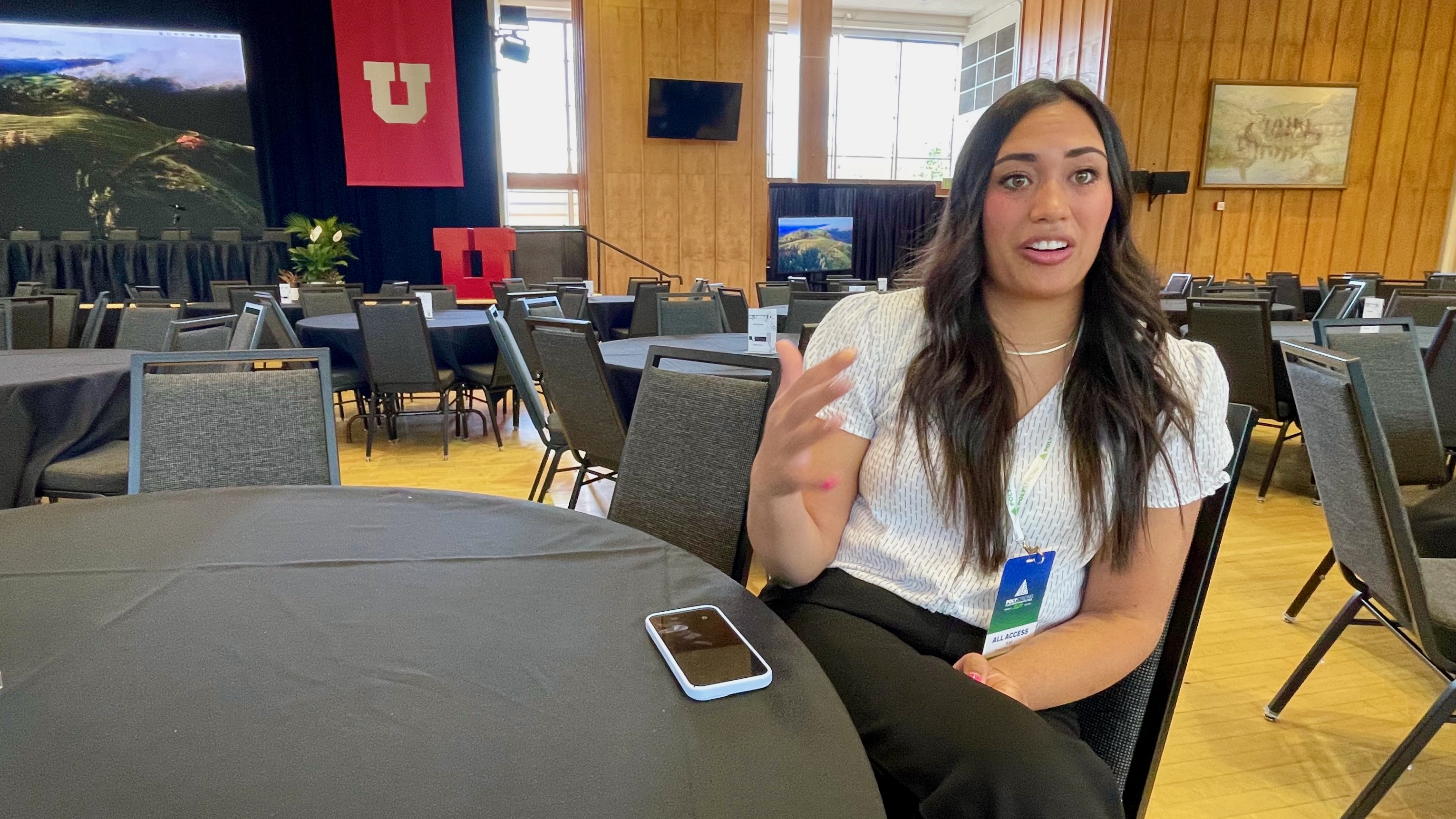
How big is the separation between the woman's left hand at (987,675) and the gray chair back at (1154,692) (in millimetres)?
215

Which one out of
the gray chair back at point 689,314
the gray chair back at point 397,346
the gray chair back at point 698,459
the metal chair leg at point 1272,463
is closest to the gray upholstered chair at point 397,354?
the gray chair back at point 397,346

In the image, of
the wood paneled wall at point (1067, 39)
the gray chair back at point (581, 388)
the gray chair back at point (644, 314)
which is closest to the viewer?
the gray chair back at point (581, 388)

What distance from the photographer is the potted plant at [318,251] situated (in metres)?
8.30

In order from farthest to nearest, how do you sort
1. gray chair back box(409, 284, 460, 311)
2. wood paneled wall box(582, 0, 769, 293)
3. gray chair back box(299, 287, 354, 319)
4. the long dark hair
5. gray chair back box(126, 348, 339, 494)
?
1. wood paneled wall box(582, 0, 769, 293)
2. gray chair back box(409, 284, 460, 311)
3. gray chair back box(299, 287, 354, 319)
4. gray chair back box(126, 348, 339, 494)
5. the long dark hair

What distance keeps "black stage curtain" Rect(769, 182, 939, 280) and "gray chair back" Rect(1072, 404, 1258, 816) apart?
10.5m

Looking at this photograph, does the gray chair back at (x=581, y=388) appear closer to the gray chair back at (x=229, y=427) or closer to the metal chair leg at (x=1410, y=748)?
the gray chair back at (x=229, y=427)

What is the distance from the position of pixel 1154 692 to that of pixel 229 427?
179cm

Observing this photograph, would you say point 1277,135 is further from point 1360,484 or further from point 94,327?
point 94,327

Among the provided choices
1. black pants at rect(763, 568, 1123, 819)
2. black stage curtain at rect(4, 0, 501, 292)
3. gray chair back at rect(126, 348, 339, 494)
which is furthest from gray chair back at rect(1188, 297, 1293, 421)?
black stage curtain at rect(4, 0, 501, 292)

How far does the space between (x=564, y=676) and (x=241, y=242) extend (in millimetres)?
9560

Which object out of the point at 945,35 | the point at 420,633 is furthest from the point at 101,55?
the point at 945,35

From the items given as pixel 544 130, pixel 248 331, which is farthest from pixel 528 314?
pixel 544 130

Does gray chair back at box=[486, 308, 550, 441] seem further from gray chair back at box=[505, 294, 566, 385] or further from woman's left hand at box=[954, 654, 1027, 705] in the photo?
woman's left hand at box=[954, 654, 1027, 705]

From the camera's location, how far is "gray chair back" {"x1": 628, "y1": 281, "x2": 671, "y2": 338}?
557cm
